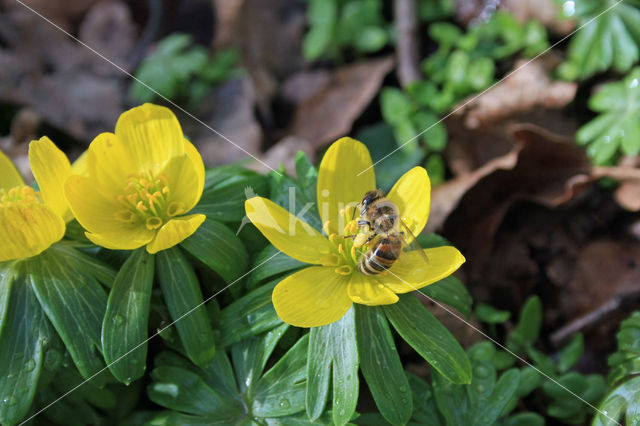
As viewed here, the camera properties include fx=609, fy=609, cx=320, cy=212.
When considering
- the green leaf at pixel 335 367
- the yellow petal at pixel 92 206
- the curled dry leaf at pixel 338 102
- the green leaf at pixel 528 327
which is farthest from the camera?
the curled dry leaf at pixel 338 102

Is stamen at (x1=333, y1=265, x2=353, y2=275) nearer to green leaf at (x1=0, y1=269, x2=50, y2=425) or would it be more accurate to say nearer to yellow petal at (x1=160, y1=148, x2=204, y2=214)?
yellow petal at (x1=160, y1=148, x2=204, y2=214)

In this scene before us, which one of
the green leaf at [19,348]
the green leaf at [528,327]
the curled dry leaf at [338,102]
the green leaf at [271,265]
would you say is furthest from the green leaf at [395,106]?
the green leaf at [19,348]

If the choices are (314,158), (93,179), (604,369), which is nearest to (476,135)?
(314,158)

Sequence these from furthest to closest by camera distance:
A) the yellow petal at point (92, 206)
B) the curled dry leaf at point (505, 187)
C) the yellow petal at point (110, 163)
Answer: the curled dry leaf at point (505, 187), the yellow petal at point (110, 163), the yellow petal at point (92, 206)

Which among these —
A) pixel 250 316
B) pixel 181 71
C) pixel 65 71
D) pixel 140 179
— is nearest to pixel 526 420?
pixel 250 316

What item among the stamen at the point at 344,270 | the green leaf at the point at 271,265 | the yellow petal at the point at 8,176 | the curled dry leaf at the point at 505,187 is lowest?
the curled dry leaf at the point at 505,187

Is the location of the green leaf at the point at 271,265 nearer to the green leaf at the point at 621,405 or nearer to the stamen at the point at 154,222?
the stamen at the point at 154,222

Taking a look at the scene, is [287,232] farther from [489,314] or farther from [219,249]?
[489,314]
